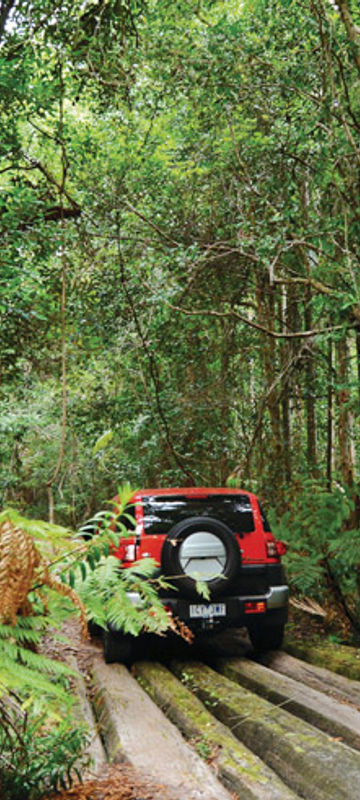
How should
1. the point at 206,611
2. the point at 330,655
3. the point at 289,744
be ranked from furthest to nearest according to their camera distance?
the point at 330,655
the point at 206,611
the point at 289,744

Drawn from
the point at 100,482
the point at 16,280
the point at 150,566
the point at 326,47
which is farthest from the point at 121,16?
the point at 100,482

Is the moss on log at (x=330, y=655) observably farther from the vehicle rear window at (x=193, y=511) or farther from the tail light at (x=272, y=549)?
the vehicle rear window at (x=193, y=511)

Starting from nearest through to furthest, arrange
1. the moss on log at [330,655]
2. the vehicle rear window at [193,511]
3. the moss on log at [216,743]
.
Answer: the moss on log at [216,743] < the moss on log at [330,655] < the vehicle rear window at [193,511]

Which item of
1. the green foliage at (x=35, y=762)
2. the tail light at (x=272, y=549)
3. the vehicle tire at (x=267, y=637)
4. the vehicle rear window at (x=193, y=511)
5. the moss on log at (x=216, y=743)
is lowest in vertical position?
the moss on log at (x=216, y=743)

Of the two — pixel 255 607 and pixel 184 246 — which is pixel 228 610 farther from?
pixel 184 246

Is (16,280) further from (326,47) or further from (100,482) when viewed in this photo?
(100,482)

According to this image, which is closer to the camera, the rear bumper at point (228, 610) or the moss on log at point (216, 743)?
the moss on log at point (216, 743)

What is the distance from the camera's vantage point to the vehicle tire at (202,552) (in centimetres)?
624

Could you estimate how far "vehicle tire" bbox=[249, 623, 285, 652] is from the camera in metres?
6.79

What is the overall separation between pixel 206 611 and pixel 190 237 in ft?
21.9

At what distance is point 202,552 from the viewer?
632 centimetres

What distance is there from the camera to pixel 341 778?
348 cm

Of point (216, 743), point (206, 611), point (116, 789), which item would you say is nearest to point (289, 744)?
point (216, 743)

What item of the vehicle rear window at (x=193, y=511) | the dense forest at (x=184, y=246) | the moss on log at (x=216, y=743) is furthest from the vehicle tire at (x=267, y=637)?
the moss on log at (x=216, y=743)
